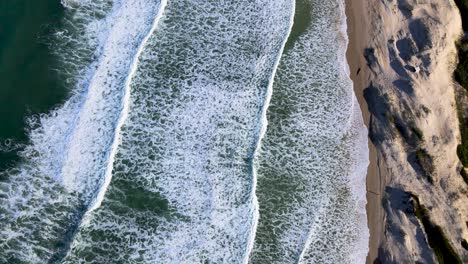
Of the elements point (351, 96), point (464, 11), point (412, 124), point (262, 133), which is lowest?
point (262, 133)

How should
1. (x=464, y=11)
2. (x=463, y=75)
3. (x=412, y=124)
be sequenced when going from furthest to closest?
(x=464, y=11)
(x=463, y=75)
(x=412, y=124)

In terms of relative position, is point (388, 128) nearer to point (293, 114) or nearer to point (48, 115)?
point (293, 114)

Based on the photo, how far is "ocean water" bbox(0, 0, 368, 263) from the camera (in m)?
11.7

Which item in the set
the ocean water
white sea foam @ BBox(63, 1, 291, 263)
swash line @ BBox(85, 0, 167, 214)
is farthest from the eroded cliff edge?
swash line @ BBox(85, 0, 167, 214)

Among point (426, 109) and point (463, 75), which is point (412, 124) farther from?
point (463, 75)

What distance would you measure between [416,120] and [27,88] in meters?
10.2

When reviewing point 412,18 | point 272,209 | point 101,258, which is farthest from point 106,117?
point 412,18

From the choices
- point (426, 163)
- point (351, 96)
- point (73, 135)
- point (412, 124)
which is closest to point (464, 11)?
point (412, 124)

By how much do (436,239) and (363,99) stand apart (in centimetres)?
411

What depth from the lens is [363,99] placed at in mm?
13500

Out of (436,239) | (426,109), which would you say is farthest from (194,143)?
(436,239)

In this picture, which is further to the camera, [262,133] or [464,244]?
[262,133]

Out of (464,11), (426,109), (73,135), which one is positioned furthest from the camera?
(464,11)

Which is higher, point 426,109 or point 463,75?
point 463,75
